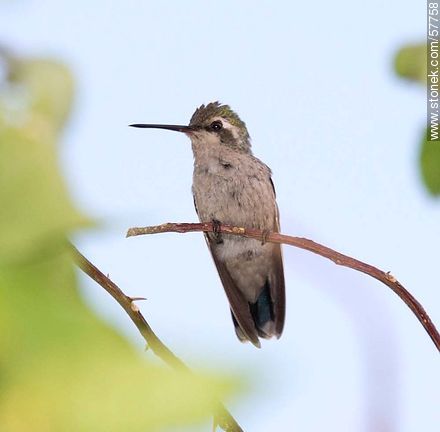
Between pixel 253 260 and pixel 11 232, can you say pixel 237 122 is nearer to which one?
pixel 253 260

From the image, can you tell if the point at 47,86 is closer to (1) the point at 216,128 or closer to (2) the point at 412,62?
(2) the point at 412,62

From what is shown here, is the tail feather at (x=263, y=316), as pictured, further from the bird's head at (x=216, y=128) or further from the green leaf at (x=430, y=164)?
the green leaf at (x=430, y=164)

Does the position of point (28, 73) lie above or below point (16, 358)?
above

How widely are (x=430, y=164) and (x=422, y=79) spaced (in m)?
0.18

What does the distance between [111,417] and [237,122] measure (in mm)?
7039

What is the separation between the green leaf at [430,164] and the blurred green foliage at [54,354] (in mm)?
786

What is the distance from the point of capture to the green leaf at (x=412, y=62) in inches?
47.8

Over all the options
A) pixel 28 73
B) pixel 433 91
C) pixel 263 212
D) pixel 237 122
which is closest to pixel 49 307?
pixel 28 73

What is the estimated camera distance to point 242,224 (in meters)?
5.95

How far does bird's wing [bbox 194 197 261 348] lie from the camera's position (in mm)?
5895

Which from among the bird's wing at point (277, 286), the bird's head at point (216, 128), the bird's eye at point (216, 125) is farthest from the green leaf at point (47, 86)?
the bird's eye at point (216, 125)

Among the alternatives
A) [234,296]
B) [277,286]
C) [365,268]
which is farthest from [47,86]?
[277,286]

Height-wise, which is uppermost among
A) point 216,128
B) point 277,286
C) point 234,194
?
point 216,128

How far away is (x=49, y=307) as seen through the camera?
1.22ft
